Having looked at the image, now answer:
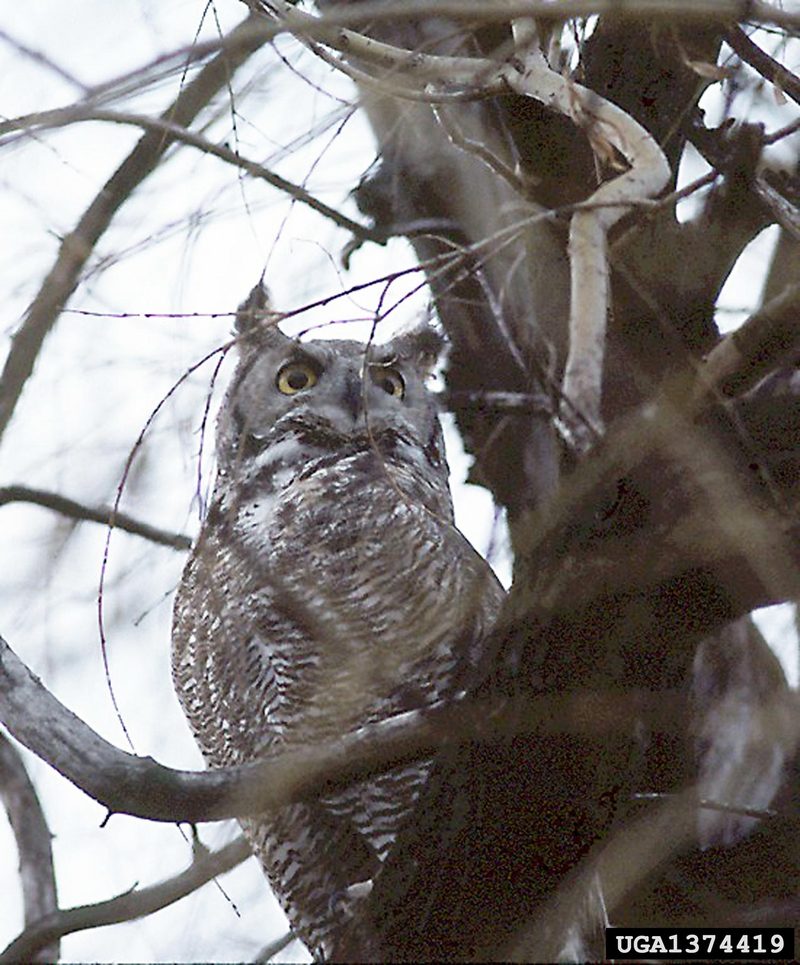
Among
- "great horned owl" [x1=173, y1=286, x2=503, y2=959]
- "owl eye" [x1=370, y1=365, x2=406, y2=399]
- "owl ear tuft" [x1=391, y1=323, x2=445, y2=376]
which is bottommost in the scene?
"great horned owl" [x1=173, y1=286, x2=503, y2=959]

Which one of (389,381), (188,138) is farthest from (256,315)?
(389,381)

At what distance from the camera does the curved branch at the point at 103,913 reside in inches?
85.4

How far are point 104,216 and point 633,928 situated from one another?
5.79 ft

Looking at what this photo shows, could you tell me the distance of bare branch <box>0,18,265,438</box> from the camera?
2367mm

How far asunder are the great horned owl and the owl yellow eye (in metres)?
0.22

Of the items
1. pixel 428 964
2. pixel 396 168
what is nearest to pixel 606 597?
pixel 428 964

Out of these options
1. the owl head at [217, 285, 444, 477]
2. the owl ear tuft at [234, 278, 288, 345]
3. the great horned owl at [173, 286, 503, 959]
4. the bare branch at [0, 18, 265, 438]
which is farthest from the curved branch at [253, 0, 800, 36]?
the owl head at [217, 285, 444, 477]

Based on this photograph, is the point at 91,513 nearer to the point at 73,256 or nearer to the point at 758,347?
the point at 73,256

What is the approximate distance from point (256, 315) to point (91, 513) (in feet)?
1.88

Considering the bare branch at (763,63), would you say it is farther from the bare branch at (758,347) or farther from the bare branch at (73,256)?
the bare branch at (73,256)

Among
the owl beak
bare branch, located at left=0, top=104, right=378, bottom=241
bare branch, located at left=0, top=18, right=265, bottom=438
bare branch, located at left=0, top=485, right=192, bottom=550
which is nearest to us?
bare branch, located at left=0, top=104, right=378, bottom=241

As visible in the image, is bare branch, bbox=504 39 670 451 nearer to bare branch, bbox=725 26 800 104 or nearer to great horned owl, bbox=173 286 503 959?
bare branch, bbox=725 26 800 104

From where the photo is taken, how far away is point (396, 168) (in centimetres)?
320

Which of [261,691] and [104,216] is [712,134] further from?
[261,691]
